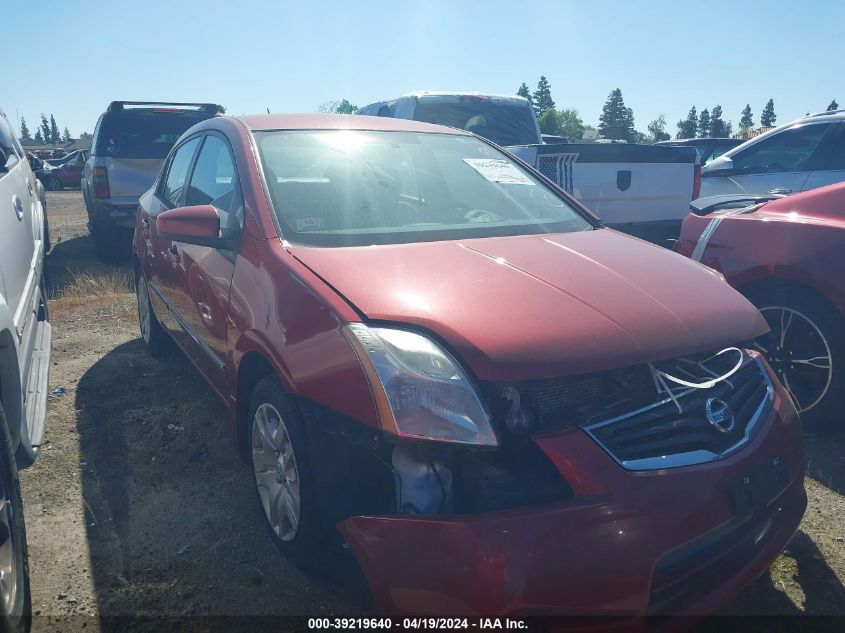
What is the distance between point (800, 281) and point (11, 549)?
357cm

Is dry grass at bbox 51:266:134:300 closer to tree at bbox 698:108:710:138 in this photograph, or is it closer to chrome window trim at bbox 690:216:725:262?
chrome window trim at bbox 690:216:725:262

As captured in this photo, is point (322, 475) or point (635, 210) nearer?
point (322, 475)

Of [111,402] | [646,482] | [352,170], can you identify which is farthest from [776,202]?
[111,402]

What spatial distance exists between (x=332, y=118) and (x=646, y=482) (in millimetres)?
2577

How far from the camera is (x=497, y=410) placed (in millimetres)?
1987

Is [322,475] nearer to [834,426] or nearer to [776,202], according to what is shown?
[834,426]

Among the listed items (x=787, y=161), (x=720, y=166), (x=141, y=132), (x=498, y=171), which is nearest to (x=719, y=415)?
(x=498, y=171)

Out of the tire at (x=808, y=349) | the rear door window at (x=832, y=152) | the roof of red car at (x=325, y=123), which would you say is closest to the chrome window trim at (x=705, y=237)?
the tire at (x=808, y=349)

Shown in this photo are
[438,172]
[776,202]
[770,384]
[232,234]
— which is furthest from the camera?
[776,202]

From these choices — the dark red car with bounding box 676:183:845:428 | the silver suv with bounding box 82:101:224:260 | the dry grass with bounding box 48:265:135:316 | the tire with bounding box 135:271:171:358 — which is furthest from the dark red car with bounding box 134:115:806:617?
the silver suv with bounding box 82:101:224:260

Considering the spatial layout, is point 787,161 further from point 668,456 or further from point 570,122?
point 570,122

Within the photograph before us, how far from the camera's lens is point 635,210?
19.6 ft

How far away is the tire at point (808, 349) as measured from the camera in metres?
3.43

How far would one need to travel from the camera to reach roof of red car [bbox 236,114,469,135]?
11.2ft
